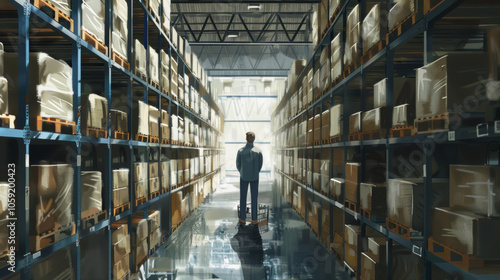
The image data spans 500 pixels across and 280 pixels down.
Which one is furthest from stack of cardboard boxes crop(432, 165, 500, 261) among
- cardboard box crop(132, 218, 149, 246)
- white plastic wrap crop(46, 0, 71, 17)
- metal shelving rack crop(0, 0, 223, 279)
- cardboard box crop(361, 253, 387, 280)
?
cardboard box crop(132, 218, 149, 246)

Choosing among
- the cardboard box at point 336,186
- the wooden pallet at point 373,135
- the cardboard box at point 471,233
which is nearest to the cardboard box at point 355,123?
the wooden pallet at point 373,135

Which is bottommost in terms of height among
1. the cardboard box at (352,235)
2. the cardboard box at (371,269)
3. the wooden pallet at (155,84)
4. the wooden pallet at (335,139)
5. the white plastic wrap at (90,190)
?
the cardboard box at (371,269)

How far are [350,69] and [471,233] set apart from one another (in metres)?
2.78

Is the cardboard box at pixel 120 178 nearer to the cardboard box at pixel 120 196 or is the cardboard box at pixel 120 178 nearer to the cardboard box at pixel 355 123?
the cardboard box at pixel 120 196

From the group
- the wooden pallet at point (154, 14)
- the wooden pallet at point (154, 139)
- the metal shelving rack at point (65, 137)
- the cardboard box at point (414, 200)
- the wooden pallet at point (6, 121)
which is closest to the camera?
the wooden pallet at point (6, 121)

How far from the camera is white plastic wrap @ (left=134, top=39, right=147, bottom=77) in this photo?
4703mm

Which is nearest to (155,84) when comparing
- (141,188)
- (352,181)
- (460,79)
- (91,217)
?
(141,188)

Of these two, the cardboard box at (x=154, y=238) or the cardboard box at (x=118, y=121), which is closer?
the cardboard box at (x=118, y=121)

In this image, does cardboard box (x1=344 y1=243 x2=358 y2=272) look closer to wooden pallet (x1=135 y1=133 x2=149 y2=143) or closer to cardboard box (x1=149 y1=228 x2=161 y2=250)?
cardboard box (x1=149 y1=228 x2=161 y2=250)

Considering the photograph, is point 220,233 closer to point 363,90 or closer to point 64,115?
point 363,90

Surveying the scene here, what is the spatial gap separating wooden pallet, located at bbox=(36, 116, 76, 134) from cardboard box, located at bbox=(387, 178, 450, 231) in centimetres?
296

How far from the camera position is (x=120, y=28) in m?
4.18

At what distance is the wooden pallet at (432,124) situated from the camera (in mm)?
2441

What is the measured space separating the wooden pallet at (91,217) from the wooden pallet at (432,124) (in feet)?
10.1
